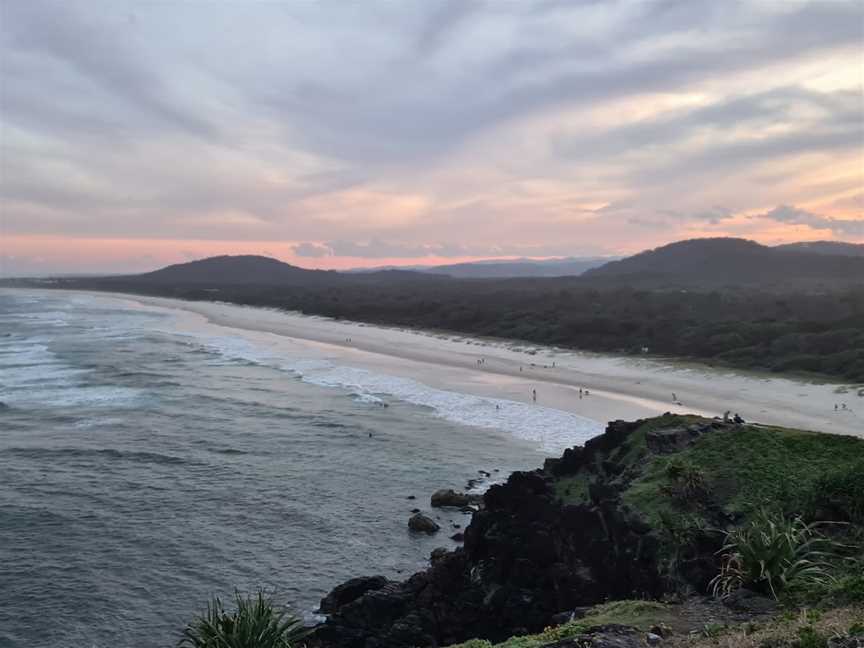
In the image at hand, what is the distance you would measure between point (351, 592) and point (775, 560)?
9790 millimetres

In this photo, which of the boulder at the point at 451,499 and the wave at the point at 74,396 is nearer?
the boulder at the point at 451,499

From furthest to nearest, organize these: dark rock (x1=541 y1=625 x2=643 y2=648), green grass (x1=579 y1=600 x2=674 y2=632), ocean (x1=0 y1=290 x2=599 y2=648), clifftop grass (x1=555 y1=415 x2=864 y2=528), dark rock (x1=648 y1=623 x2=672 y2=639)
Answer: ocean (x1=0 y1=290 x2=599 y2=648) < clifftop grass (x1=555 y1=415 x2=864 y2=528) < green grass (x1=579 y1=600 x2=674 y2=632) < dark rock (x1=648 y1=623 x2=672 y2=639) < dark rock (x1=541 y1=625 x2=643 y2=648)

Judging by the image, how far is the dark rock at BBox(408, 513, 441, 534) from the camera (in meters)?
20.6

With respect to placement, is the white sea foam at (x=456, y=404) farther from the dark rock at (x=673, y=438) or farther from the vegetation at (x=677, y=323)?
the vegetation at (x=677, y=323)

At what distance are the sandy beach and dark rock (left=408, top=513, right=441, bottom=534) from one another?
1322 cm

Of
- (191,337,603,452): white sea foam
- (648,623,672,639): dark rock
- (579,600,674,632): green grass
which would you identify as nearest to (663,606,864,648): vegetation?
(648,623,672,639): dark rock

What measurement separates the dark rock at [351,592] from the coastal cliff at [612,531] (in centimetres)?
2

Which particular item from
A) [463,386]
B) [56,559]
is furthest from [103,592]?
[463,386]

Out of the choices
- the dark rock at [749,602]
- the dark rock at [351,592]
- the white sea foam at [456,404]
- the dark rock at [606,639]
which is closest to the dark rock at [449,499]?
the white sea foam at [456,404]

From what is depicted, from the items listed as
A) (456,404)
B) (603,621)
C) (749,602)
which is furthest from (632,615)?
(456,404)

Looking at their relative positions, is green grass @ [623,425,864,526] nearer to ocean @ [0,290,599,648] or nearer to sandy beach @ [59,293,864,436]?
ocean @ [0,290,599,648]

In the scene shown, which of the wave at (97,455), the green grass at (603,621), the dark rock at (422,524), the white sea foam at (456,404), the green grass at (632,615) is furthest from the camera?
the white sea foam at (456,404)

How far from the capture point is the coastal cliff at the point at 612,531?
40.2 ft

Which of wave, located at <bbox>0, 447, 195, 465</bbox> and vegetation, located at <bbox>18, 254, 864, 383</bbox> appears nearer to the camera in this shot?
wave, located at <bbox>0, 447, 195, 465</bbox>
